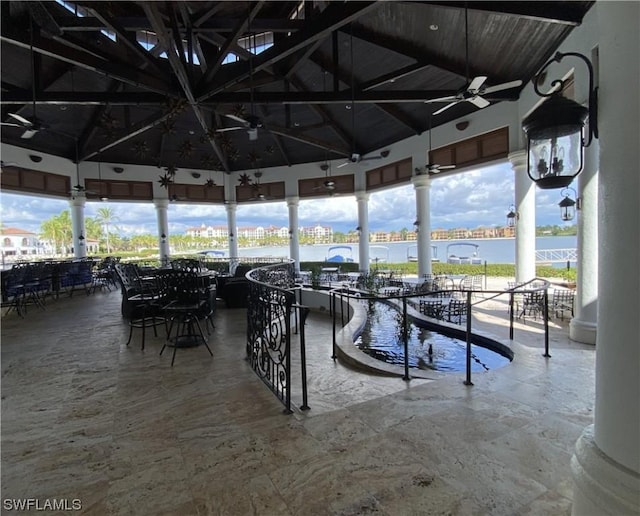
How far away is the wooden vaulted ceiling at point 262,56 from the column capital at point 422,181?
5.09 ft

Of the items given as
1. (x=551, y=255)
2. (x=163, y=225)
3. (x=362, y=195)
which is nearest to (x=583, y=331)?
(x=362, y=195)

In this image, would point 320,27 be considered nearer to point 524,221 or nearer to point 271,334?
point 271,334

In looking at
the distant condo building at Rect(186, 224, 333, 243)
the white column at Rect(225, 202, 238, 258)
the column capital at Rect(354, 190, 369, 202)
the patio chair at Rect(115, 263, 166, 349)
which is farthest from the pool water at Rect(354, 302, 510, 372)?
the white column at Rect(225, 202, 238, 258)

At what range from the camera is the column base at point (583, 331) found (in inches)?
184

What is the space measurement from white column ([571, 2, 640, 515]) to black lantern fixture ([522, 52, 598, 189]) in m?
0.29

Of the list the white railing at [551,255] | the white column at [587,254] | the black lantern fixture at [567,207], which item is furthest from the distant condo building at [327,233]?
the white column at [587,254]

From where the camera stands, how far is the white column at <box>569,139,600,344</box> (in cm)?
468

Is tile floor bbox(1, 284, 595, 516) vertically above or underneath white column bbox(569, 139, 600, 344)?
underneath

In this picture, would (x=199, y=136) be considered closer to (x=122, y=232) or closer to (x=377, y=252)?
(x=122, y=232)

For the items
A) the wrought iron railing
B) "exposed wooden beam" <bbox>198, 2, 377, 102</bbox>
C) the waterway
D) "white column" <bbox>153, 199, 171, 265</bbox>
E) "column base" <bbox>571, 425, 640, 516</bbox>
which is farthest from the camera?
the waterway

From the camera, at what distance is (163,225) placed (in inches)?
568

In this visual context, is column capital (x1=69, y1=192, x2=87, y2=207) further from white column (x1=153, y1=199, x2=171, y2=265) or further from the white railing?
the white railing

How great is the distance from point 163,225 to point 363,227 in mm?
8679

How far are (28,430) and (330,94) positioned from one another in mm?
7482
